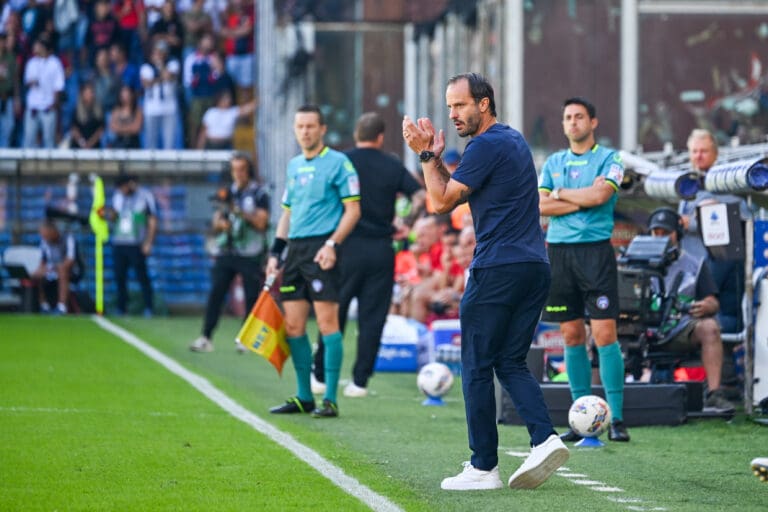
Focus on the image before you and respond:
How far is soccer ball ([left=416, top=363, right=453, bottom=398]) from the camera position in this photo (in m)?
12.2

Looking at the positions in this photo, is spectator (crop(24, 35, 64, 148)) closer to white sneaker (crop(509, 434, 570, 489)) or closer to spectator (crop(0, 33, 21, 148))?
spectator (crop(0, 33, 21, 148))

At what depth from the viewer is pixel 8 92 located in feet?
91.9

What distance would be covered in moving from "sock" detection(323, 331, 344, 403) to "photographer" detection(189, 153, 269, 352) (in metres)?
5.83

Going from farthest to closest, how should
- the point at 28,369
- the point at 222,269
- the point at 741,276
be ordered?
1. the point at 222,269
2. the point at 28,369
3. the point at 741,276

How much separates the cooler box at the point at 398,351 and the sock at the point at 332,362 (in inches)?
170

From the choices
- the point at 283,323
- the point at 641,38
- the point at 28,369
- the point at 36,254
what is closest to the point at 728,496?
the point at 283,323

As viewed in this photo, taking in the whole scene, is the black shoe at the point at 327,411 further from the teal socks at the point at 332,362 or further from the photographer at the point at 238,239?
the photographer at the point at 238,239

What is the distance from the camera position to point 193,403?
1184cm

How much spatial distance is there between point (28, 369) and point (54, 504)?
752 centimetres

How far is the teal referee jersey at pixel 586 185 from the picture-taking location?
10008 millimetres

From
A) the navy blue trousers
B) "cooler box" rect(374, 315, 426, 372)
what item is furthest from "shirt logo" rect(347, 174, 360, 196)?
"cooler box" rect(374, 315, 426, 372)

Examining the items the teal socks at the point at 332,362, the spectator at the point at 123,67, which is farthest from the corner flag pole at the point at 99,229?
the teal socks at the point at 332,362

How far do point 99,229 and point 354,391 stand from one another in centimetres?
1273

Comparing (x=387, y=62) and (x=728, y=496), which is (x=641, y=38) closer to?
(x=387, y=62)
